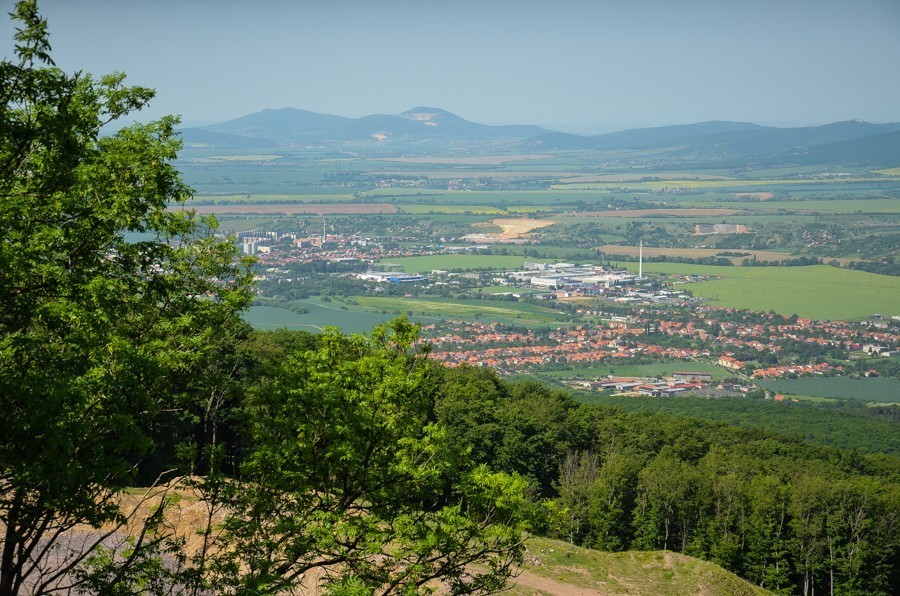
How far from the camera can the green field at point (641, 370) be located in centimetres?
6456

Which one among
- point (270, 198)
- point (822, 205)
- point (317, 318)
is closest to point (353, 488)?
point (317, 318)

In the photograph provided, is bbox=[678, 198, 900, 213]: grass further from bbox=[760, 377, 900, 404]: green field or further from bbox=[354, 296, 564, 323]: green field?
bbox=[760, 377, 900, 404]: green field

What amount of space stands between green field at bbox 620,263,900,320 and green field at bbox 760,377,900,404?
64.3 feet

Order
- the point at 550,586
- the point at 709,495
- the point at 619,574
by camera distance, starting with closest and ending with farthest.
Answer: the point at 550,586 → the point at 619,574 → the point at 709,495

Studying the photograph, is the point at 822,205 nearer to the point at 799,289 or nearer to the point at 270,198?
the point at 799,289

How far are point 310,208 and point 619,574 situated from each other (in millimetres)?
146878

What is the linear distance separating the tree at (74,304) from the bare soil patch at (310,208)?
5448 inches

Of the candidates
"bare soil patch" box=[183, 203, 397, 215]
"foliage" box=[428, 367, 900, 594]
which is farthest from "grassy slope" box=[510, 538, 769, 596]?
"bare soil patch" box=[183, 203, 397, 215]

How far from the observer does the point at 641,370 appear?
6719 centimetres

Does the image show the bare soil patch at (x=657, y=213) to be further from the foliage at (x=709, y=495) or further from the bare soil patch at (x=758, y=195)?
the foliage at (x=709, y=495)

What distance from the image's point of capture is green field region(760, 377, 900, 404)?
60.7 meters

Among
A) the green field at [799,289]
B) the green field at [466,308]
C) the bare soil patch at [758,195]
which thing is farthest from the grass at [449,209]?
the green field at [466,308]

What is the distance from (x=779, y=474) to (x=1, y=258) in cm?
2803

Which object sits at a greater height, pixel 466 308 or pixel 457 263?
pixel 457 263
